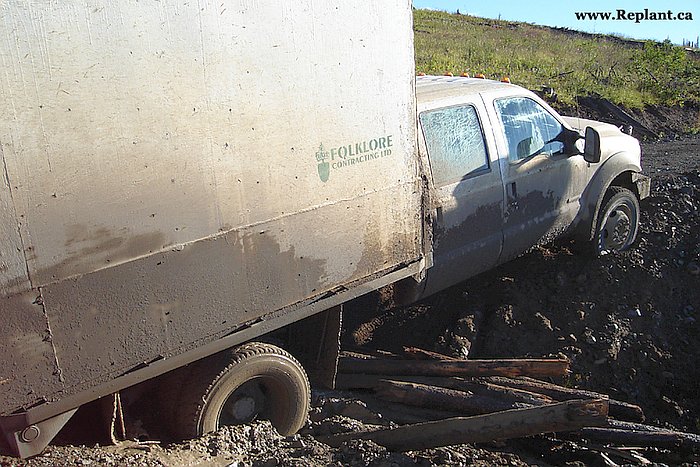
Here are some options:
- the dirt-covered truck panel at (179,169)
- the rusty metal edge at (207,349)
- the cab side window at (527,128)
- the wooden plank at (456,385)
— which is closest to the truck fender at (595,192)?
the cab side window at (527,128)

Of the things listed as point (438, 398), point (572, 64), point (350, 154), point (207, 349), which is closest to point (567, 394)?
point (438, 398)

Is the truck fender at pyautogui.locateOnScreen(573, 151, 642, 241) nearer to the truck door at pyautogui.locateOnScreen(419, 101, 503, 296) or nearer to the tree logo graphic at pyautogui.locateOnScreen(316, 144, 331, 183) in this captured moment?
the truck door at pyautogui.locateOnScreen(419, 101, 503, 296)

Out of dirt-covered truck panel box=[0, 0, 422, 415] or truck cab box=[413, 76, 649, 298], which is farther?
truck cab box=[413, 76, 649, 298]

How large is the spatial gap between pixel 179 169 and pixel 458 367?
2899mm

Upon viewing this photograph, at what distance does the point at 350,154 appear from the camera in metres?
3.71

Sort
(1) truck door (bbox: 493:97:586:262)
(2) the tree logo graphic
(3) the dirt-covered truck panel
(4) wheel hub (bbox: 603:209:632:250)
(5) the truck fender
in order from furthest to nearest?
(4) wheel hub (bbox: 603:209:632:250)
(5) the truck fender
(1) truck door (bbox: 493:97:586:262)
(2) the tree logo graphic
(3) the dirt-covered truck panel

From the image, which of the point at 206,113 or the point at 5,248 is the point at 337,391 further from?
the point at 5,248

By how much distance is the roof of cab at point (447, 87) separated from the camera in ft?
16.9

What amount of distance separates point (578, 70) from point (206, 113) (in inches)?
726

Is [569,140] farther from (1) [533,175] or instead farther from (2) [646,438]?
(2) [646,438]

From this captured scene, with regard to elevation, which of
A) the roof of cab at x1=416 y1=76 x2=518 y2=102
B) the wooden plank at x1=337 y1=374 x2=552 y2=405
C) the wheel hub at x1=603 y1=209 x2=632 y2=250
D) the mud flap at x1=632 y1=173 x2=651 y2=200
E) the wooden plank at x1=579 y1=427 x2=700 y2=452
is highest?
the roof of cab at x1=416 y1=76 x2=518 y2=102

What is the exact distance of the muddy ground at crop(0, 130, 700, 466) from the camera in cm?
439

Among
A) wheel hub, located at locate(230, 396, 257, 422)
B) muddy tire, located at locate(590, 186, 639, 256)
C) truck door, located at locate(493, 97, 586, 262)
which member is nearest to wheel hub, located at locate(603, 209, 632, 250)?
muddy tire, located at locate(590, 186, 639, 256)

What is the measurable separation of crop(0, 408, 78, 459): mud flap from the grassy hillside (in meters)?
13.8
